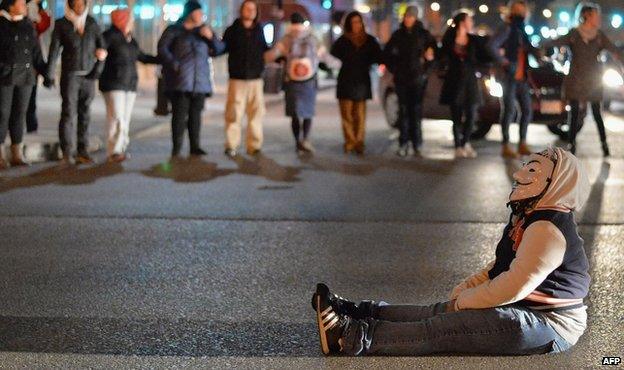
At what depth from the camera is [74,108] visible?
13367 mm

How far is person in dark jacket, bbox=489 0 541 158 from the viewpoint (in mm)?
14742

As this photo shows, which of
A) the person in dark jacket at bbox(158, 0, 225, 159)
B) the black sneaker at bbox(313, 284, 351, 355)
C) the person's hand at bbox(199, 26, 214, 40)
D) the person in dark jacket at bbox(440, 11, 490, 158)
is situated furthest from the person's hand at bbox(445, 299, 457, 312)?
the person in dark jacket at bbox(440, 11, 490, 158)

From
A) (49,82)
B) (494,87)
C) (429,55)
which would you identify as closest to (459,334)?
(49,82)

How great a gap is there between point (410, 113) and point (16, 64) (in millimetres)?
4862

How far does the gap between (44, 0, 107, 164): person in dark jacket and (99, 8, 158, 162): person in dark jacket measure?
0.23 meters

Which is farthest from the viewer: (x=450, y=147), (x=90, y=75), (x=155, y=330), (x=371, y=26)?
(x=371, y=26)

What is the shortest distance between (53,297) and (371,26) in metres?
52.9

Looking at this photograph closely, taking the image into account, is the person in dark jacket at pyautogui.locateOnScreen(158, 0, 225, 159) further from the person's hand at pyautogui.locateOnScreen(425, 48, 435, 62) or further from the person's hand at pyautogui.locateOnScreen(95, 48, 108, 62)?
the person's hand at pyautogui.locateOnScreen(425, 48, 435, 62)

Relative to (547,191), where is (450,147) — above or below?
below

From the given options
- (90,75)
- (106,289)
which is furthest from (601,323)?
(90,75)

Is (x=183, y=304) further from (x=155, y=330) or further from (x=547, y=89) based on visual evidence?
(x=547, y=89)

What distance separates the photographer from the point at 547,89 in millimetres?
17078

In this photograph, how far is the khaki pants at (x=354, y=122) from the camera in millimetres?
15203
